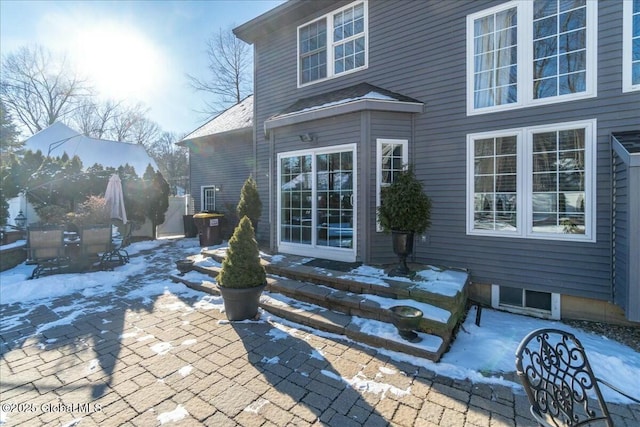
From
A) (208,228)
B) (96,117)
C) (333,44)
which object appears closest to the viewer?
(333,44)

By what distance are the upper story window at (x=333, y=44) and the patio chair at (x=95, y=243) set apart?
5774mm

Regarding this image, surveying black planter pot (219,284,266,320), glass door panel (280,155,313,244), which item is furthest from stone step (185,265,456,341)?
glass door panel (280,155,313,244)

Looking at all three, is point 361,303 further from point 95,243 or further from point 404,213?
point 95,243

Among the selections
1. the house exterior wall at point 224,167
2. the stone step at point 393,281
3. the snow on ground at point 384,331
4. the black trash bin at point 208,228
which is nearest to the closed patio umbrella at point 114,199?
the black trash bin at point 208,228

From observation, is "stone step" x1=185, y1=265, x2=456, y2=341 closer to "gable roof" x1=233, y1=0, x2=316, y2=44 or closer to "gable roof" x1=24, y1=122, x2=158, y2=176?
"gable roof" x1=233, y1=0, x2=316, y2=44

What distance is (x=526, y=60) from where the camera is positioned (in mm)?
4629

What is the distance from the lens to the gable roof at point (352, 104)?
518 centimetres

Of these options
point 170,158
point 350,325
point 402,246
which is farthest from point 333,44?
point 170,158

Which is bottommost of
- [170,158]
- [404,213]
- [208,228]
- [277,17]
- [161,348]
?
[161,348]

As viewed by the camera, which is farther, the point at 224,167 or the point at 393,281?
the point at 224,167

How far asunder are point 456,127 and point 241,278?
4425 millimetres

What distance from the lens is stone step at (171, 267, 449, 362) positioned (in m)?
3.16

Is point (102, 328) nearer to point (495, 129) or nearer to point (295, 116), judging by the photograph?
point (295, 116)

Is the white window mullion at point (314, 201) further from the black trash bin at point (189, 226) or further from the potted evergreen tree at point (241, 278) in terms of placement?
the black trash bin at point (189, 226)
